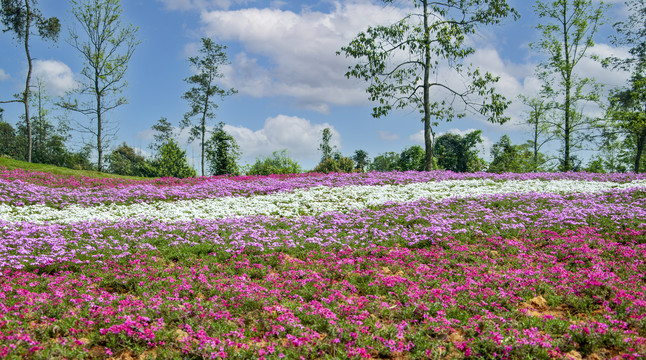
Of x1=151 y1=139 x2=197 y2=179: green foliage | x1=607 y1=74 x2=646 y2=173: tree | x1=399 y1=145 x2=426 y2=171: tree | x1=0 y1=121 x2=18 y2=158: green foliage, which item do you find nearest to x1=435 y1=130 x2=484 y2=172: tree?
x1=399 y1=145 x2=426 y2=171: tree

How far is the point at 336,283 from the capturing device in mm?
7297

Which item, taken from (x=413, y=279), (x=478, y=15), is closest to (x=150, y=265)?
(x=413, y=279)

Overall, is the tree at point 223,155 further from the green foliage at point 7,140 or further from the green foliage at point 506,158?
the green foliage at point 7,140

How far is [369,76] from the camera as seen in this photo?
2808cm

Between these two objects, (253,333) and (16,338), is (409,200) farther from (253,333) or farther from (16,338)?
(16,338)

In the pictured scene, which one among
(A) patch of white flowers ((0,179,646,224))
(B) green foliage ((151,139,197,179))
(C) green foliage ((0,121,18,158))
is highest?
(C) green foliage ((0,121,18,158))

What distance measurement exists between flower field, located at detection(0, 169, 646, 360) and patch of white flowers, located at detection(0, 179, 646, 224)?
331 millimetres

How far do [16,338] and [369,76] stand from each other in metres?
25.9

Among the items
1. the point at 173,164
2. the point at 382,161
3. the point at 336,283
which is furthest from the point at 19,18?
the point at 382,161

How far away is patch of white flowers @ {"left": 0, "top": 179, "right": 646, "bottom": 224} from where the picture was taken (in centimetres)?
1384

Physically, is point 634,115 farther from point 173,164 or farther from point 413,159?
point 173,164

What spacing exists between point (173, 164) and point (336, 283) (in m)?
47.7

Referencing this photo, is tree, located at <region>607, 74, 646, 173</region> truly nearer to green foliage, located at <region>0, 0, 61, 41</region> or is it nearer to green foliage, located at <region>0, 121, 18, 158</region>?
green foliage, located at <region>0, 0, 61, 41</region>

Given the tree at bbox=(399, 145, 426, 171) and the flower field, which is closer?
the flower field
